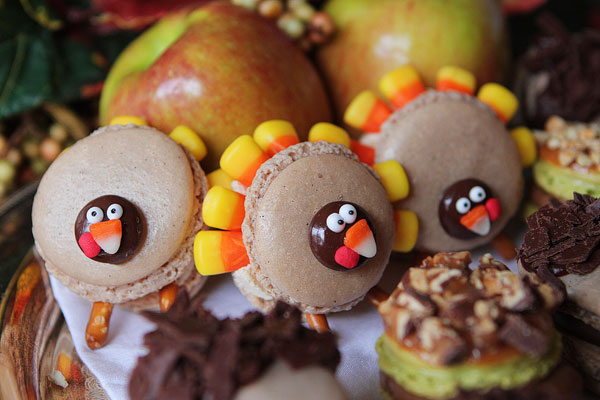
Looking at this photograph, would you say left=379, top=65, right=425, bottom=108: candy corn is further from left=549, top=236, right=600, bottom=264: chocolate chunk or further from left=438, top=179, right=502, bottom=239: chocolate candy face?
left=549, top=236, right=600, bottom=264: chocolate chunk

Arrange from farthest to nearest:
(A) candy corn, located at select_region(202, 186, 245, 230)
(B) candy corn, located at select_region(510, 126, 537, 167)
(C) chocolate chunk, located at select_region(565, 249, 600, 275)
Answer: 1. (B) candy corn, located at select_region(510, 126, 537, 167)
2. (A) candy corn, located at select_region(202, 186, 245, 230)
3. (C) chocolate chunk, located at select_region(565, 249, 600, 275)

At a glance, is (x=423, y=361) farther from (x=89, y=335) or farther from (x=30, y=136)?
(x=30, y=136)

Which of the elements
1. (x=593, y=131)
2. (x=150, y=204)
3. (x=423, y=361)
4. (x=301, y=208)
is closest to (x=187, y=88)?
(x=150, y=204)

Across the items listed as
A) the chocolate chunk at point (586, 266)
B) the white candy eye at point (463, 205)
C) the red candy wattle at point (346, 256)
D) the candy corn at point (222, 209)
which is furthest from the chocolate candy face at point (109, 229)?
the chocolate chunk at point (586, 266)

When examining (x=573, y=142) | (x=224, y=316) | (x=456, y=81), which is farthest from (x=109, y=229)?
(x=573, y=142)

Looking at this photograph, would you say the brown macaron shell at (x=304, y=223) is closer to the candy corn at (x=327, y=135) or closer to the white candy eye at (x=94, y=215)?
the candy corn at (x=327, y=135)

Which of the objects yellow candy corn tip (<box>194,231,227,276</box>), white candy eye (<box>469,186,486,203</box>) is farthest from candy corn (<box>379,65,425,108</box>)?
yellow candy corn tip (<box>194,231,227,276</box>)

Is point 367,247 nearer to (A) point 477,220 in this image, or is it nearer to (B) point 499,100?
(A) point 477,220

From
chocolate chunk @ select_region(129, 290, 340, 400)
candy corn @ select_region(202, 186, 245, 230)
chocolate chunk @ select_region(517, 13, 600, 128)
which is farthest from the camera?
chocolate chunk @ select_region(517, 13, 600, 128)
